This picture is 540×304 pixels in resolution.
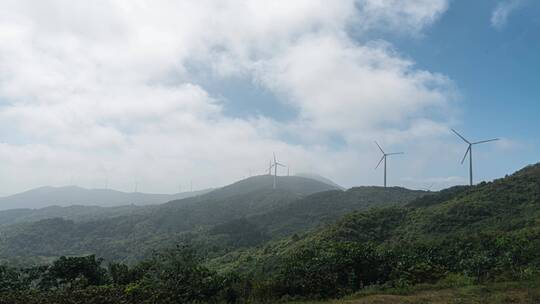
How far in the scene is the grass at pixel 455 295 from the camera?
11758mm

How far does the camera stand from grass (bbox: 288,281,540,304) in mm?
11758

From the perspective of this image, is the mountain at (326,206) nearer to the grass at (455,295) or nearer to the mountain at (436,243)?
the mountain at (436,243)

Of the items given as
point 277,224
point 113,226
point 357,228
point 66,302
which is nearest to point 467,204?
point 357,228

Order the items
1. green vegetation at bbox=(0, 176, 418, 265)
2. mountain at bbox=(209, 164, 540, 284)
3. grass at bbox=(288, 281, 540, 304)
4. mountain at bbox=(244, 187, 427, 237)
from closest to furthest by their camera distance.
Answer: grass at bbox=(288, 281, 540, 304) → mountain at bbox=(209, 164, 540, 284) → green vegetation at bbox=(0, 176, 418, 265) → mountain at bbox=(244, 187, 427, 237)

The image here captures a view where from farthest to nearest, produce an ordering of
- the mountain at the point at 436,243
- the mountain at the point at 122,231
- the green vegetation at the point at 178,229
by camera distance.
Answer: the mountain at the point at 122,231
the green vegetation at the point at 178,229
the mountain at the point at 436,243

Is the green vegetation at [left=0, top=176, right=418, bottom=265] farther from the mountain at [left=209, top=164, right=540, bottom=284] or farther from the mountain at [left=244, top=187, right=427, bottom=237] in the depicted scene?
the mountain at [left=209, top=164, right=540, bottom=284]

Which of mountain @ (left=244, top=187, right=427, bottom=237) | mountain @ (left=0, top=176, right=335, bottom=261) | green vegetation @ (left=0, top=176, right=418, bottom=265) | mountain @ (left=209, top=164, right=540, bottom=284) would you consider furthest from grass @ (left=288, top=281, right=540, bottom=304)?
mountain @ (left=0, top=176, right=335, bottom=261)

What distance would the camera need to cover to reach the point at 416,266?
1582cm

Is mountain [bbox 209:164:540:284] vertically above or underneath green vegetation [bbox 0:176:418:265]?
above

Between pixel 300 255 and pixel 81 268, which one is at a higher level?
pixel 300 255

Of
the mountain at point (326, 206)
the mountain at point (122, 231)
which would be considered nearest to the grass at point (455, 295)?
the mountain at point (326, 206)

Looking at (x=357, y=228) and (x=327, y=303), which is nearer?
(x=327, y=303)

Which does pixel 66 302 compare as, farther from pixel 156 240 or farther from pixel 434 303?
pixel 156 240

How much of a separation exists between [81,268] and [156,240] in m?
114
